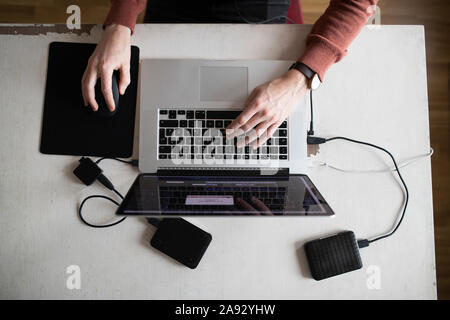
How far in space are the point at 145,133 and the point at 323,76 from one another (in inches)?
17.4

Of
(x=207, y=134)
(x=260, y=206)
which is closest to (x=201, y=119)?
(x=207, y=134)

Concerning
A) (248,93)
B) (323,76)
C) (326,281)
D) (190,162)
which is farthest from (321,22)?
(326,281)

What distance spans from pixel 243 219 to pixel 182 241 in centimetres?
15

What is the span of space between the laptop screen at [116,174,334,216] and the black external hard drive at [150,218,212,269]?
0.11 metres

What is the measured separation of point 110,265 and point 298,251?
16.8 inches

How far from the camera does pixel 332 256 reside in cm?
66

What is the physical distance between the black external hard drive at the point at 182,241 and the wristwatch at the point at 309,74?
0.43 metres

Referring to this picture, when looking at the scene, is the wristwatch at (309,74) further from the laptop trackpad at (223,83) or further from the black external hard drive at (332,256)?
the black external hard drive at (332,256)

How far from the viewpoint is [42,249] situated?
67cm

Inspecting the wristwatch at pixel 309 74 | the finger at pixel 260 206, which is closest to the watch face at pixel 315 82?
the wristwatch at pixel 309 74

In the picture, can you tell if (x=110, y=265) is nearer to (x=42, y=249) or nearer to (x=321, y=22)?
(x=42, y=249)

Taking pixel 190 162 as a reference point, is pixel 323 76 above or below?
above

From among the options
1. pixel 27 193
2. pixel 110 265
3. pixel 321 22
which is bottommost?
pixel 110 265

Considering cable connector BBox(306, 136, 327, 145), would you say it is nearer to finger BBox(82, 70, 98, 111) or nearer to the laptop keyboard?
the laptop keyboard
